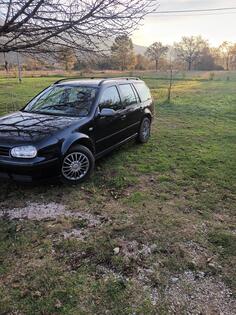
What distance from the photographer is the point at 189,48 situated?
83.8m

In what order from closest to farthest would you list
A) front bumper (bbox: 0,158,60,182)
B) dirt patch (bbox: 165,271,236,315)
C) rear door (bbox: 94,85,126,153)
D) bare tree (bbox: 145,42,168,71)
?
dirt patch (bbox: 165,271,236,315) < front bumper (bbox: 0,158,60,182) < rear door (bbox: 94,85,126,153) < bare tree (bbox: 145,42,168,71)

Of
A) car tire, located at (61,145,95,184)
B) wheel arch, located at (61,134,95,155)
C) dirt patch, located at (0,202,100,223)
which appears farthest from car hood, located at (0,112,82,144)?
dirt patch, located at (0,202,100,223)

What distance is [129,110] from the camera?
676cm

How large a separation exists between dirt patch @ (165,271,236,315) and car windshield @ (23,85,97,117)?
3.29 metres

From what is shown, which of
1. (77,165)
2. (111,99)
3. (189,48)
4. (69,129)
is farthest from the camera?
(189,48)

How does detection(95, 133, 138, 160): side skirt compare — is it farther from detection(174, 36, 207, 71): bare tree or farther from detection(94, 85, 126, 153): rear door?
detection(174, 36, 207, 71): bare tree

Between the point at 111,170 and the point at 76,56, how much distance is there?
3.81m

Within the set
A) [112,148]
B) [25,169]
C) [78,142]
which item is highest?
[78,142]

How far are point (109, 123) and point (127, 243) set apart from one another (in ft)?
9.28

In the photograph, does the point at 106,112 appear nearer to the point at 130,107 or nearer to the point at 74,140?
→ the point at 74,140

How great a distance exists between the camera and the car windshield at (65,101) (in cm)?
555

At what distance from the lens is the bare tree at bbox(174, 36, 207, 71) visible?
81506 millimetres

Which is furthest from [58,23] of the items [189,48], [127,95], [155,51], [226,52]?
[226,52]

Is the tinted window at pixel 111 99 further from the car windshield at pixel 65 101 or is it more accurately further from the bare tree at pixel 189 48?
the bare tree at pixel 189 48
